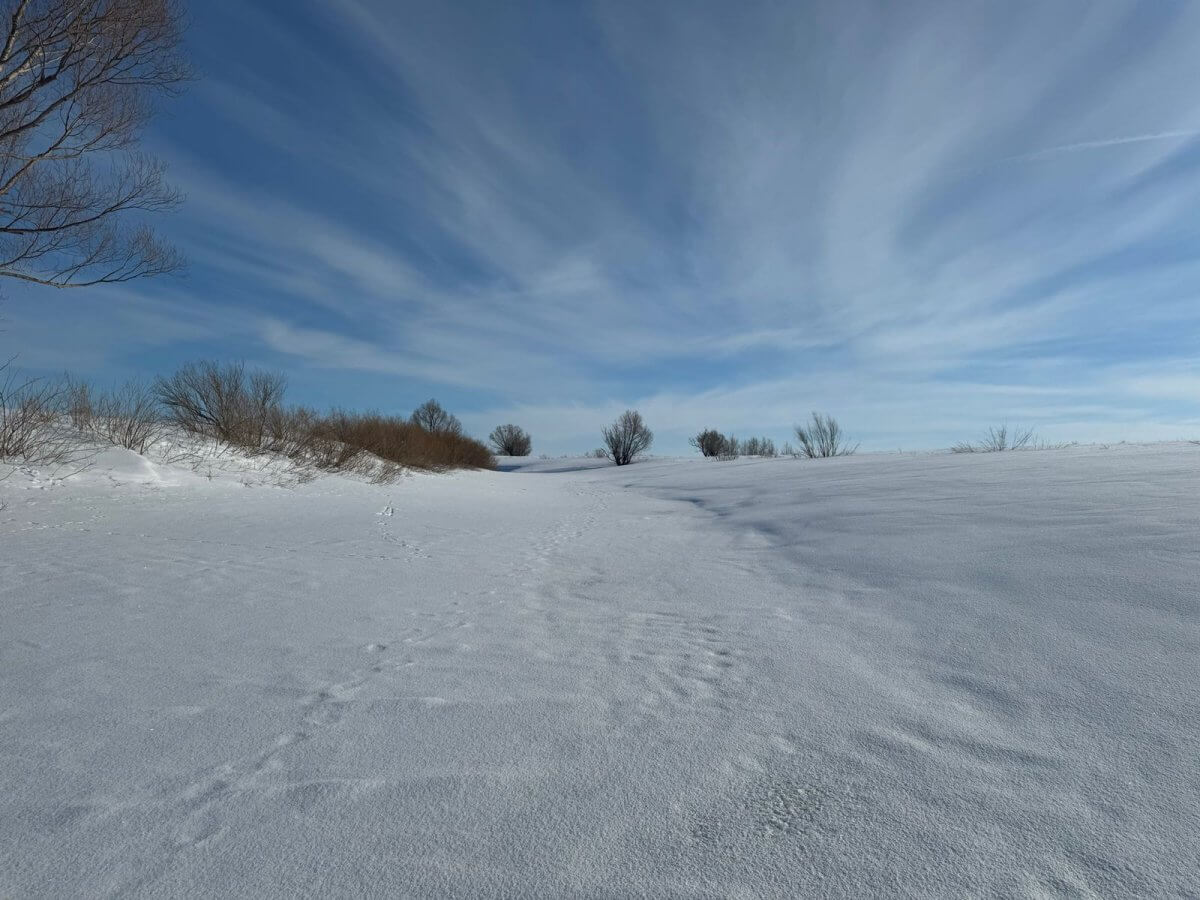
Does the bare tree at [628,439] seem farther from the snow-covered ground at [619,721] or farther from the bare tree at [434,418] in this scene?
the snow-covered ground at [619,721]

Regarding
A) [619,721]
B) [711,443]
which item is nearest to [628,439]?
[711,443]

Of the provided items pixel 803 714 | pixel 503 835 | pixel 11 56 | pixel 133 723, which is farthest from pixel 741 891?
pixel 11 56

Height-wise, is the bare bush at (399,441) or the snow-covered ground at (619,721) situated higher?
the bare bush at (399,441)

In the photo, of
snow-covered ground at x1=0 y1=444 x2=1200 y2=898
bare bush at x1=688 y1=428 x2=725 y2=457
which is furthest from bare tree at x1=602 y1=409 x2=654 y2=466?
snow-covered ground at x1=0 y1=444 x2=1200 y2=898

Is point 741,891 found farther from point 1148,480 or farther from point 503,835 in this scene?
point 1148,480

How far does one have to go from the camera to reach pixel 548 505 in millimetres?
10281

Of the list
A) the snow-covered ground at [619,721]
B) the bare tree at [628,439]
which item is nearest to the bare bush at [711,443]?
the bare tree at [628,439]

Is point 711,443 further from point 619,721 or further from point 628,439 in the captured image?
point 619,721

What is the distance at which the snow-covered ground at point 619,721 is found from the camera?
1224mm

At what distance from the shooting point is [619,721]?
1884 millimetres

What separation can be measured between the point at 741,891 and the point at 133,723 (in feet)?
5.93

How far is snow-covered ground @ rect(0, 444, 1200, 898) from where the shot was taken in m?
1.22

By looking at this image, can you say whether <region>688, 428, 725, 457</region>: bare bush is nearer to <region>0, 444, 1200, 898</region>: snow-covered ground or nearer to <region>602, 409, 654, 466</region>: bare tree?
<region>602, 409, 654, 466</region>: bare tree

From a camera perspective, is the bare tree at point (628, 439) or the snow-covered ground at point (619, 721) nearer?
the snow-covered ground at point (619, 721)
